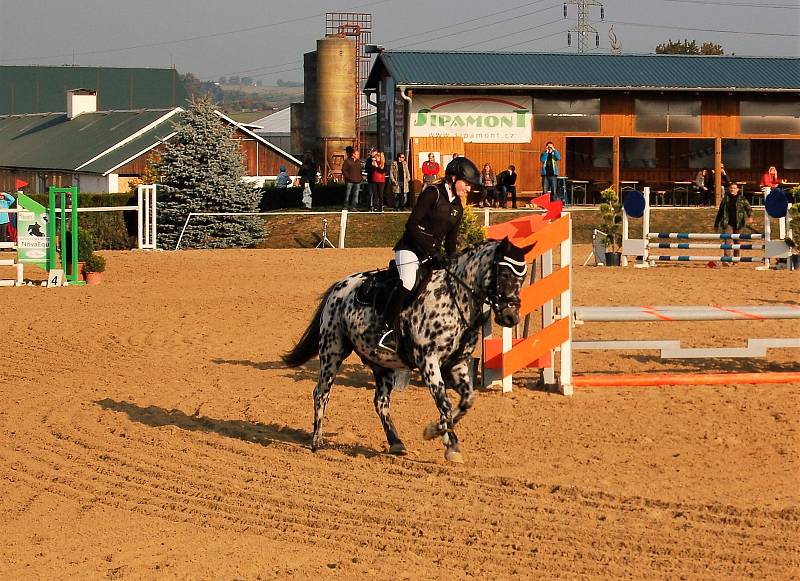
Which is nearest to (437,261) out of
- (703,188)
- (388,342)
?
(388,342)

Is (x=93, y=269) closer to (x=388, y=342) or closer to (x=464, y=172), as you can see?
Result: (x=388, y=342)

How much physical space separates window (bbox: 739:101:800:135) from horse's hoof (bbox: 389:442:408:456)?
33.0m

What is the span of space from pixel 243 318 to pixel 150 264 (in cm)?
899

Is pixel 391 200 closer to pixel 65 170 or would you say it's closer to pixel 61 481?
pixel 65 170

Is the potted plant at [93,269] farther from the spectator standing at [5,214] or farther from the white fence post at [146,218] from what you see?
the white fence post at [146,218]

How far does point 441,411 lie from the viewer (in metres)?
9.34

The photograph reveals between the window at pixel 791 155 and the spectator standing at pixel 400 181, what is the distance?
50.7ft

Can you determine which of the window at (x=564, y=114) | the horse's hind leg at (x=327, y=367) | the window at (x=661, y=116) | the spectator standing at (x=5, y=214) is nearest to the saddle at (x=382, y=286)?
the horse's hind leg at (x=327, y=367)

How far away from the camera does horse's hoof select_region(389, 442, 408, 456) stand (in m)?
9.88

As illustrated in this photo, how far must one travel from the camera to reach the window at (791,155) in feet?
144

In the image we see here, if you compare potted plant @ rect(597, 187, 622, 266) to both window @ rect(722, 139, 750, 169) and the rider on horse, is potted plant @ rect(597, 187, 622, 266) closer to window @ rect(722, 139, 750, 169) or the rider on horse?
the rider on horse

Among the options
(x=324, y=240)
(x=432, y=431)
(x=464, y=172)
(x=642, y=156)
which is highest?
(x=642, y=156)

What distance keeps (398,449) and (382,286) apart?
51.2 inches

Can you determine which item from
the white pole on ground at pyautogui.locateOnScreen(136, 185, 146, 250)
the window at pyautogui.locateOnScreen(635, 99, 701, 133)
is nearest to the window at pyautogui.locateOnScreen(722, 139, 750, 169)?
the window at pyautogui.locateOnScreen(635, 99, 701, 133)
